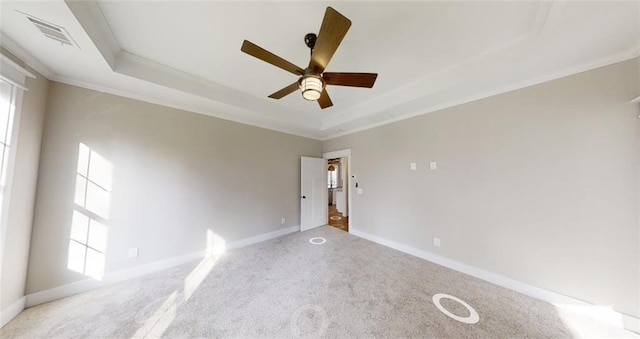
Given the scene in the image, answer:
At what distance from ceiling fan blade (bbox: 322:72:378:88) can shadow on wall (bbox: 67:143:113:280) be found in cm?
297

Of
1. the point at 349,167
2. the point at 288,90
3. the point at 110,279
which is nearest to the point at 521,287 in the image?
the point at 349,167

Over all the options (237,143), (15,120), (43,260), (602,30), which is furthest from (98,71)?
(602,30)

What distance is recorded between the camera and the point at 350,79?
173 cm

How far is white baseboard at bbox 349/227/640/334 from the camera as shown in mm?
1678

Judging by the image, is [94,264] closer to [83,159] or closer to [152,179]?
[152,179]

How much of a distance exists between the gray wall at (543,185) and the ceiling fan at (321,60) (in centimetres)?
197

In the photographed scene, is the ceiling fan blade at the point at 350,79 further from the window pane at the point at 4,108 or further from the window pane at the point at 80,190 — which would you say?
the window pane at the point at 80,190

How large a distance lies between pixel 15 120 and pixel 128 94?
101cm

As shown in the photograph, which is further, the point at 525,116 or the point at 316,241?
the point at 316,241

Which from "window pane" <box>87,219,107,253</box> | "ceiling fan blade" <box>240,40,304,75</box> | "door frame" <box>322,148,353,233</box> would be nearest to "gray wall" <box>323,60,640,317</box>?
"door frame" <box>322,148,353,233</box>

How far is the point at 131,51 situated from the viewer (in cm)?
202

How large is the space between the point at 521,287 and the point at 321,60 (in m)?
3.37

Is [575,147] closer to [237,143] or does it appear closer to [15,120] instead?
[237,143]

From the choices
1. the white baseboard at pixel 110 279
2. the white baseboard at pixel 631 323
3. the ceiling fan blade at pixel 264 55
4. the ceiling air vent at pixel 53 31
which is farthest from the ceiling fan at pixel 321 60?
the white baseboard at pixel 631 323
